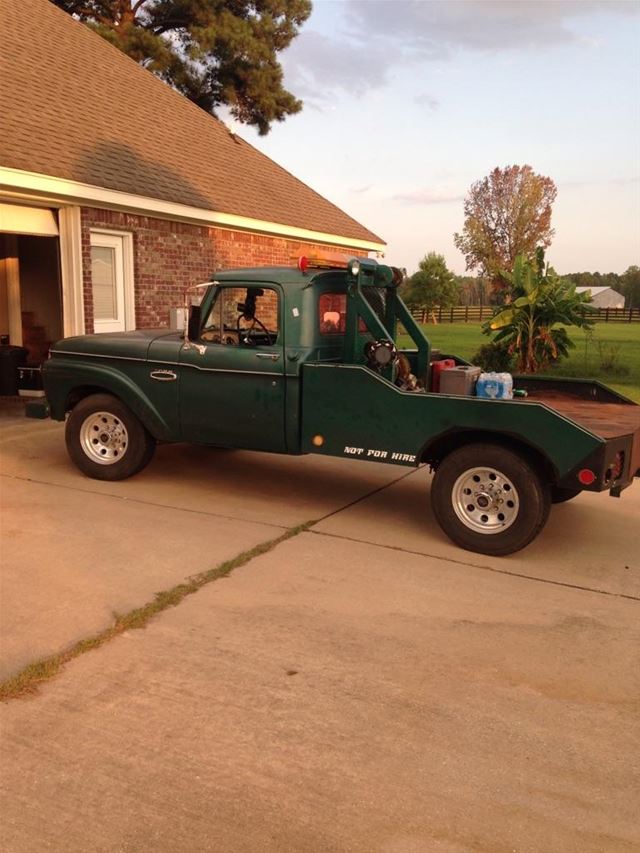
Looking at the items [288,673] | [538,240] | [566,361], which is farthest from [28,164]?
[538,240]

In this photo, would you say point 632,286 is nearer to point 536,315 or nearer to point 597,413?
point 536,315

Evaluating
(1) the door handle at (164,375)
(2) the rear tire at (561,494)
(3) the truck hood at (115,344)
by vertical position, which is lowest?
(2) the rear tire at (561,494)

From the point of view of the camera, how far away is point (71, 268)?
10633mm

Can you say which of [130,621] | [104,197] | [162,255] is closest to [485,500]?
[130,621]

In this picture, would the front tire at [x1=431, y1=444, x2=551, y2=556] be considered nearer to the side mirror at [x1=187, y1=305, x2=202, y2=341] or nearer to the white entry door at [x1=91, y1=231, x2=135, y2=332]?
the side mirror at [x1=187, y1=305, x2=202, y2=341]

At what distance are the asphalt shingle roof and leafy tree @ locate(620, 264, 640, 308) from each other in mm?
121761

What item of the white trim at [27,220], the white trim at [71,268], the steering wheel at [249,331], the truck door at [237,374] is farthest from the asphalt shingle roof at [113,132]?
the steering wheel at [249,331]

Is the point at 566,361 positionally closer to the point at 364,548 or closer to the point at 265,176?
the point at 265,176

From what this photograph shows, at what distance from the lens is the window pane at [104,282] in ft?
37.0

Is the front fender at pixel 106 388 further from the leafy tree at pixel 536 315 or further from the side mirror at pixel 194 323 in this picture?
the leafy tree at pixel 536 315

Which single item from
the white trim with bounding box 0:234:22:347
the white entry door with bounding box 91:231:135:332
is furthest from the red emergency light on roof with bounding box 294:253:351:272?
the white trim with bounding box 0:234:22:347

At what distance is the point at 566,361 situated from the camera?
19203 millimetres

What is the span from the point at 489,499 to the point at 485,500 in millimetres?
33

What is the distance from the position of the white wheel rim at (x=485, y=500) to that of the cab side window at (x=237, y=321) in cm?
210
